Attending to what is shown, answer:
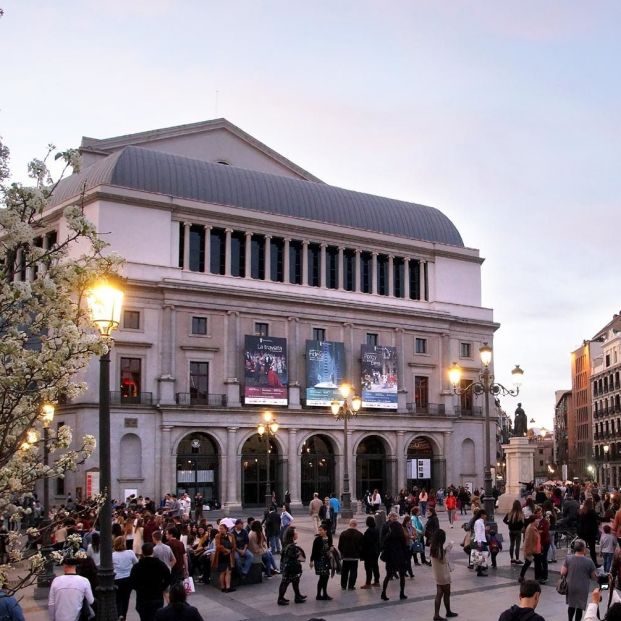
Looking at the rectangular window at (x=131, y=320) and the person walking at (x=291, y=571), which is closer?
the person walking at (x=291, y=571)

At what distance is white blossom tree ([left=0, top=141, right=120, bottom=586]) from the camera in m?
6.74

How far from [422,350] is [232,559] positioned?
4347 cm

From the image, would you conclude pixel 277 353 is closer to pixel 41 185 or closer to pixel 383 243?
pixel 383 243

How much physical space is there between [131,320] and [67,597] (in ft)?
132

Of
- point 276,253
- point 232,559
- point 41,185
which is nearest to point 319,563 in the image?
point 232,559

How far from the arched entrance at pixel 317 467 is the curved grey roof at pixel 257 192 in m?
16.0

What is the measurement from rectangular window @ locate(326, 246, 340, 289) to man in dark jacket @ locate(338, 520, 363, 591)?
39701mm

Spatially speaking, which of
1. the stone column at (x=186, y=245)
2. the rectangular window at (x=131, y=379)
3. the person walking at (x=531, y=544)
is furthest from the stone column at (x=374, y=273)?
the person walking at (x=531, y=544)

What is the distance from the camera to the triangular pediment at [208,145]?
60.5 m

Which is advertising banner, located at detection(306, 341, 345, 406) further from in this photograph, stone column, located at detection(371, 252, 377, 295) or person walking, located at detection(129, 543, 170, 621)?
person walking, located at detection(129, 543, 170, 621)

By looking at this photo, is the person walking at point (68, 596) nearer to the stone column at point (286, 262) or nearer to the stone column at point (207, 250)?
the stone column at point (207, 250)

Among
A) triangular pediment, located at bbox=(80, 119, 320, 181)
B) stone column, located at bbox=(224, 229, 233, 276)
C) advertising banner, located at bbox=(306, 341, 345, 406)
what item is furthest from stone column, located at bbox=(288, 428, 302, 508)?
triangular pediment, located at bbox=(80, 119, 320, 181)

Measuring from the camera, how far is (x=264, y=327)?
54.5 meters

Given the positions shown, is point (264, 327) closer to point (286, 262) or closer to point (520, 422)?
point (286, 262)
